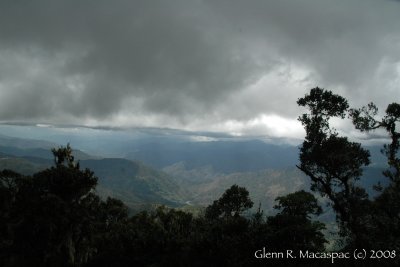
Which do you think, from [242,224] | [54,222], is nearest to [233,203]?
[242,224]

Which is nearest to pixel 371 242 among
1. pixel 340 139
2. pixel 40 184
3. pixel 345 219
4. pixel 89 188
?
pixel 345 219

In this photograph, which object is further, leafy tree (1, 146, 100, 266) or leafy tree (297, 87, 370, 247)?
leafy tree (1, 146, 100, 266)

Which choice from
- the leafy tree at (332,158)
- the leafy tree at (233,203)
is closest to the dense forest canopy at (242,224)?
the leafy tree at (332,158)

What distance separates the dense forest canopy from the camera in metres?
28.6

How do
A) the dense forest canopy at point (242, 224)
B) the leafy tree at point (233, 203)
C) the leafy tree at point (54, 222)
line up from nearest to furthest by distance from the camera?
the dense forest canopy at point (242, 224)
the leafy tree at point (54, 222)
the leafy tree at point (233, 203)

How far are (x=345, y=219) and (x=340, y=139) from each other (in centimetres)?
729

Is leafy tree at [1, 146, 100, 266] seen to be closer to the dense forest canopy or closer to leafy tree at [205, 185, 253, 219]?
the dense forest canopy

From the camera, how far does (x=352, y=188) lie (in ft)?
107

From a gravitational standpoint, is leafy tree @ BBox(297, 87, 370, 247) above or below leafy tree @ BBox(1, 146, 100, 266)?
above

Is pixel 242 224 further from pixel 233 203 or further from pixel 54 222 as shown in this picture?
pixel 233 203

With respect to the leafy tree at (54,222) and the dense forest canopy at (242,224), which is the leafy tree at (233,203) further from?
the leafy tree at (54,222)

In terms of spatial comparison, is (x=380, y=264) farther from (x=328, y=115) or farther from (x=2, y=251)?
(x=2, y=251)

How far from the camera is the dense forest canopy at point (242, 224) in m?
28.6

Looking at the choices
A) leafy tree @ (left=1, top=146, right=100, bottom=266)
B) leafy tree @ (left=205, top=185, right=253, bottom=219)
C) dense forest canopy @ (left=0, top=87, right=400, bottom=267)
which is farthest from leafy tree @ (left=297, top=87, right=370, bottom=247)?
leafy tree @ (left=205, top=185, right=253, bottom=219)
